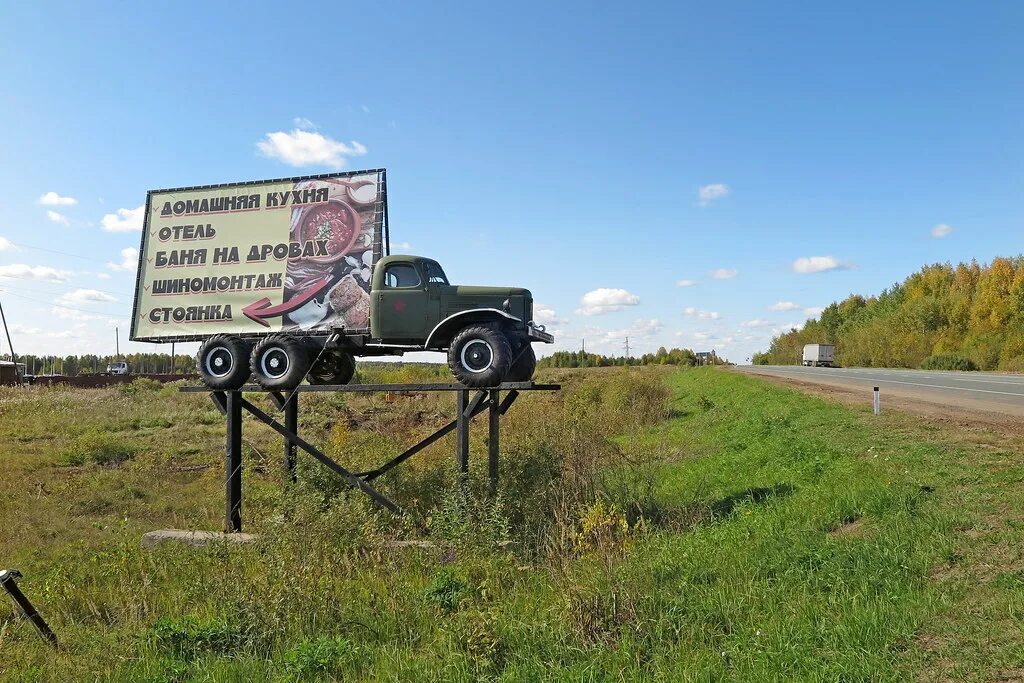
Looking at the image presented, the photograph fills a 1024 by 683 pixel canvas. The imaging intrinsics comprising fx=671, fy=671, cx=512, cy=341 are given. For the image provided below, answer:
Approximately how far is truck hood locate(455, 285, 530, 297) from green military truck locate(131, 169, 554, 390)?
18 mm

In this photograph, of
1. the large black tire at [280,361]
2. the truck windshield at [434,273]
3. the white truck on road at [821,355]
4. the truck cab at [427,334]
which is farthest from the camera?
the white truck on road at [821,355]

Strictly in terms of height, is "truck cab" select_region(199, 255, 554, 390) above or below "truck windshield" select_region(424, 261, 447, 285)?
below

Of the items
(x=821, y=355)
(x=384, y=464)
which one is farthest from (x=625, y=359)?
(x=384, y=464)

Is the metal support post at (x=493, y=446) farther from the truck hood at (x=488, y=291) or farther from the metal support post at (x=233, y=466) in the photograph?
the metal support post at (x=233, y=466)

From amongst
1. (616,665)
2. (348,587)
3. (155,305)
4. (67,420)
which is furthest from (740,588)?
(67,420)

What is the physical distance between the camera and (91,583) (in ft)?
30.2

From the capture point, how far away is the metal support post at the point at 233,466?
11.7 meters

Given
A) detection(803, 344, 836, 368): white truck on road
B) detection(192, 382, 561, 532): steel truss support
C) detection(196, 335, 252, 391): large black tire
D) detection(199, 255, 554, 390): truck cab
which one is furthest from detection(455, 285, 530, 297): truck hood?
detection(803, 344, 836, 368): white truck on road

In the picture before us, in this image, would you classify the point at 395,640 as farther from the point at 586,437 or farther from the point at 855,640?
the point at 586,437

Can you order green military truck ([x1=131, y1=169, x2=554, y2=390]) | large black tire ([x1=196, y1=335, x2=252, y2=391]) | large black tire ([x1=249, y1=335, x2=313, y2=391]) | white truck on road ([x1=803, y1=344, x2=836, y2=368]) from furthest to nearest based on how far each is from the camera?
1. white truck on road ([x1=803, y1=344, x2=836, y2=368])
2. large black tire ([x1=196, y1=335, x2=252, y2=391])
3. large black tire ([x1=249, y1=335, x2=313, y2=391])
4. green military truck ([x1=131, y1=169, x2=554, y2=390])

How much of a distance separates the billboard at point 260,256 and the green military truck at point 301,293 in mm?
19

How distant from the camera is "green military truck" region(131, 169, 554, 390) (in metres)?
10.3

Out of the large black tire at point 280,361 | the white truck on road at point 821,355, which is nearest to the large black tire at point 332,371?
the large black tire at point 280,361

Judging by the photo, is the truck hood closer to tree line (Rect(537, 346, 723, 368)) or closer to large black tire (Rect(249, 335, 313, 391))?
large black tire (Rect(249, 335, 313, 391))
